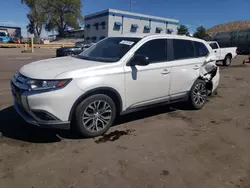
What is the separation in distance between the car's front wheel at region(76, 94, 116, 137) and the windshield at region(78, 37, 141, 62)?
0.80 m

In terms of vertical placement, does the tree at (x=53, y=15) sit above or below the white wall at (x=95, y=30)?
above

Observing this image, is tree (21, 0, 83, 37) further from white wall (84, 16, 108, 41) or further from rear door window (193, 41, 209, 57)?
rear door window (193, 41, 209, 57)

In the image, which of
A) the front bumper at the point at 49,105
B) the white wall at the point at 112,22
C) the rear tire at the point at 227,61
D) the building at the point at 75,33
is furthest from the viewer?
the building at the point at 75,33

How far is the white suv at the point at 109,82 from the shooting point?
3.41 metres

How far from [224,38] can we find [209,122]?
35196 mm

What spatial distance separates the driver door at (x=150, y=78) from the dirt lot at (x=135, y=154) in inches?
22.1

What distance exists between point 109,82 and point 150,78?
922 millimetres

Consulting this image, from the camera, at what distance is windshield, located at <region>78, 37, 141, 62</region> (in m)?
4.21

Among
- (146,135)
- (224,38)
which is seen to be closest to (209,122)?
(146,135)

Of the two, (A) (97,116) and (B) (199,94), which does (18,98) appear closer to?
(A) (97,116)

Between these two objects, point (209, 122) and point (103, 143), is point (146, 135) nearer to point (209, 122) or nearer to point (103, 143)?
point (103, 143)

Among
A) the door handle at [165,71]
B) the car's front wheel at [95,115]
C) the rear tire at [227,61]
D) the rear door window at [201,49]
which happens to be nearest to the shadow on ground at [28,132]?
the car's front wheel at [95,115]

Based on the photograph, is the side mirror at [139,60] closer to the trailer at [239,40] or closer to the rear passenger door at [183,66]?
the rear passenger door at [183,66]

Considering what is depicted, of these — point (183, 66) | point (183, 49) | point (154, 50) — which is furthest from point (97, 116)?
point (183, 49)
